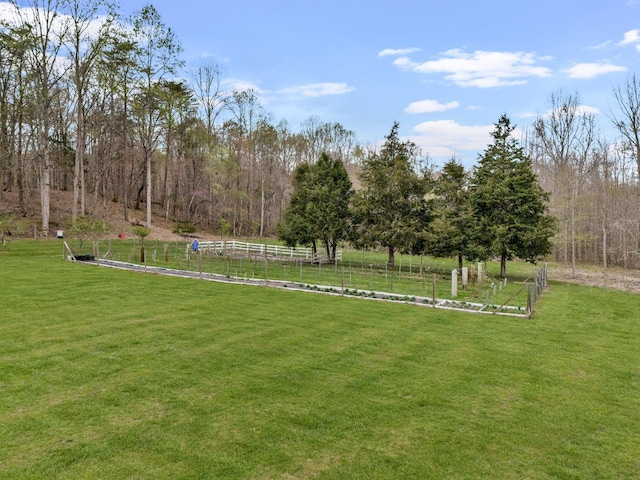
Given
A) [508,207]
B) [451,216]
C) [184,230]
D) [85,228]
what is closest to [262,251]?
[184,230]

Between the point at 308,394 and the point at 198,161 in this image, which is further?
the point at 198,161

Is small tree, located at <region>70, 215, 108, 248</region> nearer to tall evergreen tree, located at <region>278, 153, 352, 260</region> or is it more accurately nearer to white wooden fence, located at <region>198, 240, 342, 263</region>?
white wooden fence, located at <region>198, 240, 342, 263</region>

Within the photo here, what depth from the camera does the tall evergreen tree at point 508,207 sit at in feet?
74.5

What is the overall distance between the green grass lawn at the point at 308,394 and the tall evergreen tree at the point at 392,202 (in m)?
14.4

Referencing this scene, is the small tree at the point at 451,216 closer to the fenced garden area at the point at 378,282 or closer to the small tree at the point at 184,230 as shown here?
the fenced garden area at the point at 378,282

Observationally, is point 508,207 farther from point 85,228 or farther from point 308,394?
point 85,228

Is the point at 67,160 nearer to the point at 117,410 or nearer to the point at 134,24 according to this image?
the point at 134,24

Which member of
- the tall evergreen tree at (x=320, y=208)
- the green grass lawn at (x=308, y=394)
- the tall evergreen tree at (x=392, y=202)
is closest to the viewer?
the green grass lawn at (x=308, y=394)

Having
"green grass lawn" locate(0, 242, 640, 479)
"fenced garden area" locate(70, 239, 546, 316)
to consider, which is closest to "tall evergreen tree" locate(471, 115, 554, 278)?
"fenced garden area" locate(70, 239, 546, 316)

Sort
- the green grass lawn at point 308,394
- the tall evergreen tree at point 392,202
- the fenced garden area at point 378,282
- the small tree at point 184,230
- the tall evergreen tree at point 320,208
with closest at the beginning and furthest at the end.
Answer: the green grass lawn at point 308,394, the fenced garden area at point 378,282, the tall evergreen tree at point 392,202, the tall evergreen tree at point 320,208, the small tree at point 184,230

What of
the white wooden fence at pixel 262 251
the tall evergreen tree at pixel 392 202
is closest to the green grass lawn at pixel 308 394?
the tall evergreen tree at pixel 392 202

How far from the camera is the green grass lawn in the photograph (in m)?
4.36

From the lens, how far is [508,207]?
2344cm

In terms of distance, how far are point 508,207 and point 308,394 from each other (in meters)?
20.9
